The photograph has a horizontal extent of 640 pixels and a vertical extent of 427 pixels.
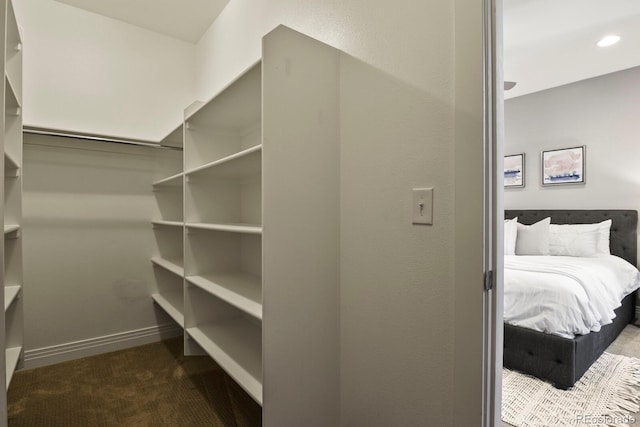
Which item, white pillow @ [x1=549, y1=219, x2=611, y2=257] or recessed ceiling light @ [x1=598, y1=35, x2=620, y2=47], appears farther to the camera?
white pillow @ [x1=549, y1=219, x2=611, y2=257]

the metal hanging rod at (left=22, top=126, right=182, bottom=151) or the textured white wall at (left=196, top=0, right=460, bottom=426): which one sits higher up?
the metal hanging rod at (left=22, top=126, right=182, bottom=151)

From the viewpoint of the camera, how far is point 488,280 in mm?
940

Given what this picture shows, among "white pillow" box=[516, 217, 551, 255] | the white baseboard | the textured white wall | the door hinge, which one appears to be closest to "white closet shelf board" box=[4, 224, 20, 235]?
the white baseboard

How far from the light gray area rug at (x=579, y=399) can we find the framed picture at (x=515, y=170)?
96.6 inches

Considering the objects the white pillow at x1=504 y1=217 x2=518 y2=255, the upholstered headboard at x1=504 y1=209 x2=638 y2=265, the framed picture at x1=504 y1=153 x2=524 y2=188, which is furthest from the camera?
the framed picture at x1=504 y1=153 x2=524 y2=188

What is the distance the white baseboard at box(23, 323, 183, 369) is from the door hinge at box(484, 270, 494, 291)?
2795mm

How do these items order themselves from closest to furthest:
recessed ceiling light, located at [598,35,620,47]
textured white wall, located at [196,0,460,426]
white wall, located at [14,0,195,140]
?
textured white wall, located at [196,0,460,426]
white wall, located at [14,0,195,140]
recessed ceiling light, located at [598,35,620,47]

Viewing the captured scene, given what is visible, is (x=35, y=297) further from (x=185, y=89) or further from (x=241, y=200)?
(x=185, y=89)


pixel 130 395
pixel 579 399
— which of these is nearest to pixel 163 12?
pixel 130 395

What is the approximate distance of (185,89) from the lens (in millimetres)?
2973

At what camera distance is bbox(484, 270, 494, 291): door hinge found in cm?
93

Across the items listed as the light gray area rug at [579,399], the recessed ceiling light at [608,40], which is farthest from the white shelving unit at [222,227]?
the recessed ceiling light at [608,40]

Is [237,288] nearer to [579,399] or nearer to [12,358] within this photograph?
[12,358]

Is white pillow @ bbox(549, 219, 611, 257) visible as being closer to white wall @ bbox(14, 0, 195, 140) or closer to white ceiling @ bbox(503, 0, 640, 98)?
white ceiling @ bbox(503, 0, 640, 98)
